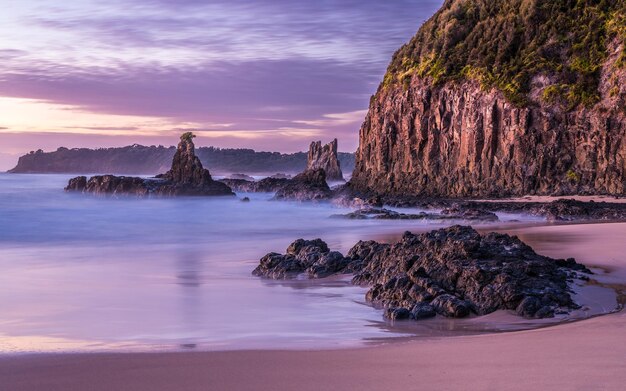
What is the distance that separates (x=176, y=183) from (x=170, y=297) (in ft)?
143

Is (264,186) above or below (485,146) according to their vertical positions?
below

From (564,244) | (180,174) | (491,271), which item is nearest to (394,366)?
(491,271)

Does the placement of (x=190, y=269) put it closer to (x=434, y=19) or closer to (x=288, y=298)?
(x=288, y=298)

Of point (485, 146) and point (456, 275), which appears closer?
point (456, 275)

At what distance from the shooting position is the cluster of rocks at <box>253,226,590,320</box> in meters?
8.15

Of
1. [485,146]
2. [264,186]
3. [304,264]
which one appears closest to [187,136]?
[264,186]

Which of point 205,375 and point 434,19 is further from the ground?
point 434,19

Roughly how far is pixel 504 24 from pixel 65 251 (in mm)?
28522

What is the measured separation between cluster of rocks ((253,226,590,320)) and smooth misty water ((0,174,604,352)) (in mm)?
320

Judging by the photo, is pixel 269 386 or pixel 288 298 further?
pixel 288 298

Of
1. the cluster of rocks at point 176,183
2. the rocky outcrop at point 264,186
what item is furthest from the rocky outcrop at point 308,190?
the rocky outcrop at point 264,186

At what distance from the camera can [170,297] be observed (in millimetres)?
10461

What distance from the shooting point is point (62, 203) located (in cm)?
3931

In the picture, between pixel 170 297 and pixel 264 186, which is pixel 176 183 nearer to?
pixel 264 186
